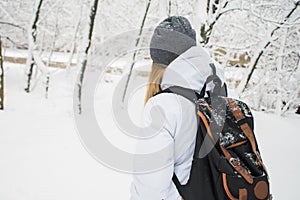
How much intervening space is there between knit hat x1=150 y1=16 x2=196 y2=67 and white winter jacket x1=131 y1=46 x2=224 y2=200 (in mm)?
57

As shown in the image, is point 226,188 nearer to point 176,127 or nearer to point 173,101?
point 176,127

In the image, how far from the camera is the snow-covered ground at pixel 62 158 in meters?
3.63

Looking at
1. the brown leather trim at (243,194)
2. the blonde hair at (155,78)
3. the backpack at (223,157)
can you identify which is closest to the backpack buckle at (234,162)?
the backpack at (223,157)

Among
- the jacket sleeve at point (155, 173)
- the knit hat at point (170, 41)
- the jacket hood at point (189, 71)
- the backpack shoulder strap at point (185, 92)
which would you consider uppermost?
the knit hat at point (170, 41)

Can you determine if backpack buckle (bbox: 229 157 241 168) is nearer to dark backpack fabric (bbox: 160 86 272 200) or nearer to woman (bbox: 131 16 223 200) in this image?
dark backpack fabric (bbox: 160 86 272 200)

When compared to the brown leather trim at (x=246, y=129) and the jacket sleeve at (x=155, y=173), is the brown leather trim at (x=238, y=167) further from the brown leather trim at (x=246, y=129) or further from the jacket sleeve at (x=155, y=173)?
the jacket sleeve at (x=155, y=173)

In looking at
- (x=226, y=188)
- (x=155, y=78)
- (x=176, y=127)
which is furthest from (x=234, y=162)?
(x=155, y=78)

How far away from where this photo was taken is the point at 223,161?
1348 mm

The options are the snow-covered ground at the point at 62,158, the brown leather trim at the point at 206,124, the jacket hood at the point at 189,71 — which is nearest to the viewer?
the brown leather trim at the point at 206,124

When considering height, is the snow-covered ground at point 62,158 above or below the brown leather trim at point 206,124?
below

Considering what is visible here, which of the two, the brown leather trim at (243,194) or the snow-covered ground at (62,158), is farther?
the snow-covered ground at (62,158)

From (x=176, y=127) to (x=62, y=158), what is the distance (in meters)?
3.61

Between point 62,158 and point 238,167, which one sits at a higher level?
point 238,167

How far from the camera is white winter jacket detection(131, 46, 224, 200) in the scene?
139 cm
